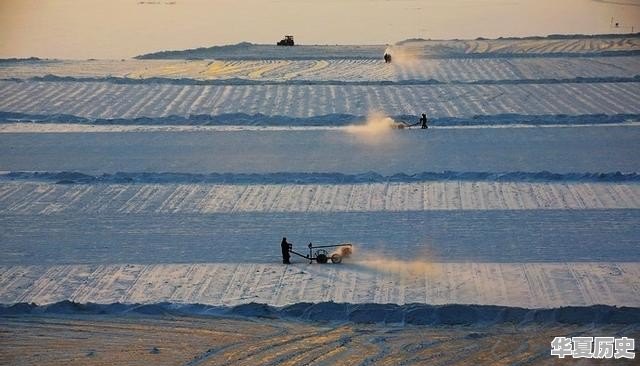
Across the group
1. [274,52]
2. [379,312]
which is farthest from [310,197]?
[274,52]

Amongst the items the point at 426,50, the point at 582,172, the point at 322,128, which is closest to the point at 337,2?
the point at 426,50

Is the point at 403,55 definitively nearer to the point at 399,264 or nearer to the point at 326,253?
the point at 326,253

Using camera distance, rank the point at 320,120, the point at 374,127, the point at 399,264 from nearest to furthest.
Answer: the point at 399,264
the point at 374,127
the point at 320,120

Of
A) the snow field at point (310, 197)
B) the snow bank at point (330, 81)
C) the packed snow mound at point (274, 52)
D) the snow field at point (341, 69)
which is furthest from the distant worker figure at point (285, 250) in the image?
the packed snow mound at point (274, 52)

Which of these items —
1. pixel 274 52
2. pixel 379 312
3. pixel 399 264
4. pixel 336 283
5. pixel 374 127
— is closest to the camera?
pixel 379 312

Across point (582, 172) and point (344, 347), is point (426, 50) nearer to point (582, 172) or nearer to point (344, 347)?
point (582, 172)

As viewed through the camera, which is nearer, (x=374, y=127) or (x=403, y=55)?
(x=374, y=127)

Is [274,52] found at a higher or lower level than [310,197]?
higher
